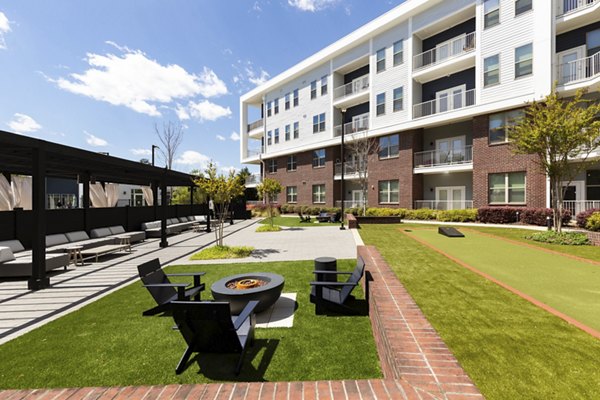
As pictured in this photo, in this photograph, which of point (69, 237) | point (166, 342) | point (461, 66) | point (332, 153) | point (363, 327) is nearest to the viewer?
point (166, 342)

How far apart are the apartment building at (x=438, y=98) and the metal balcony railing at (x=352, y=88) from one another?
0.11 metres

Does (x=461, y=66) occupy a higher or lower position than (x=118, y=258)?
higher

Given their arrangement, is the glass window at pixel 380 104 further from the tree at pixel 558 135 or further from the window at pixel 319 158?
the tree at pixel 558 135

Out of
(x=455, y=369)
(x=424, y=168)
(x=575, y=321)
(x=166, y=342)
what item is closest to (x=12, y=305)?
(x=166, y=342)

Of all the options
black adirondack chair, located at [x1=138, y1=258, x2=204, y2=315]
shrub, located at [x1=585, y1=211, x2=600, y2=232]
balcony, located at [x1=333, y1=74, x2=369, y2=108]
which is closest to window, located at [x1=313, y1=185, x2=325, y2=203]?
balcony, located at [x1=333, y1=74, x2=369, y2=108]

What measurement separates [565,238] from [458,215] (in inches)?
336

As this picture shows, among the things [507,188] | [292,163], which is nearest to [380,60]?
[292,163]

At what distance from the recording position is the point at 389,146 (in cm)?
2538

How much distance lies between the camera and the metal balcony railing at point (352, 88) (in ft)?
90.6

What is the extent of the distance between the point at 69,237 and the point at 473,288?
15789 millimetres

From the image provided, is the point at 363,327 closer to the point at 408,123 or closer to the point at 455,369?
the point at 455,369

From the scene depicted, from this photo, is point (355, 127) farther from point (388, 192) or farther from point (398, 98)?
point (388, 192)

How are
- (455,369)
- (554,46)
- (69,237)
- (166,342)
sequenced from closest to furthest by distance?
(455,369) < (166,342) < (69,237) < (554,46)

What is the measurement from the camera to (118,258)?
35.4ft
